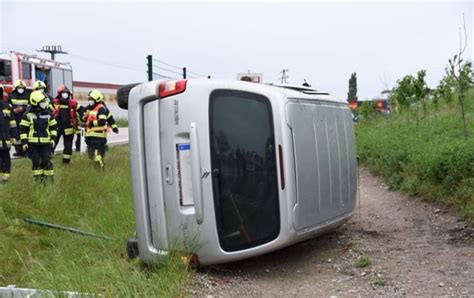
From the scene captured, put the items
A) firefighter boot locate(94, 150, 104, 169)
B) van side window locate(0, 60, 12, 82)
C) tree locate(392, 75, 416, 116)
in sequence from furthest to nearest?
van side window locate(0, 60, 12, 82) < tree locate(392, 75, 416, 116) < firefighter boot locate(94, 150, 104, 169)

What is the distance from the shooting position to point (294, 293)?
3.72 metres

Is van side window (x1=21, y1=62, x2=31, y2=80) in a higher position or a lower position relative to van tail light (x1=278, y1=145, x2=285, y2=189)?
higher

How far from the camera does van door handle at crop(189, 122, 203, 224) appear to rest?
12.1 feet

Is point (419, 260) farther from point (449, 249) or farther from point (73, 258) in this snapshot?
point (73, 258)

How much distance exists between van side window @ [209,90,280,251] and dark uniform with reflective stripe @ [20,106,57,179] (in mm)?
4633

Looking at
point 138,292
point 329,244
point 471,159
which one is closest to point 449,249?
point 329,244

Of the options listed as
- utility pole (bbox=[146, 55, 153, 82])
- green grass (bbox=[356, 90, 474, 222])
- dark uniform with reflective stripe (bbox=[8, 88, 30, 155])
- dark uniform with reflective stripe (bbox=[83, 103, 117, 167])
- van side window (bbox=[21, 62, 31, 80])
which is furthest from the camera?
van side window (bbox=[21, 62, 31, 80])

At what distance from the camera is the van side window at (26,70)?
16.5 metres

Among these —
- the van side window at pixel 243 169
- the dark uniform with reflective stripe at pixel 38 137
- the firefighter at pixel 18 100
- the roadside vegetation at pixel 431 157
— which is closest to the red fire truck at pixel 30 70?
the firefighter at pixel 18 100

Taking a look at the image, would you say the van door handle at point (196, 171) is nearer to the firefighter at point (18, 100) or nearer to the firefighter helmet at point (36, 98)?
the firefighter helmet at point (36, 98)

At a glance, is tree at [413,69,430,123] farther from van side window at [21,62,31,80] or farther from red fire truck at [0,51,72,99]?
van side window at [21,62,31,80]

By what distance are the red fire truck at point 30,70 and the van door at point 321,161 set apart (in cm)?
1245

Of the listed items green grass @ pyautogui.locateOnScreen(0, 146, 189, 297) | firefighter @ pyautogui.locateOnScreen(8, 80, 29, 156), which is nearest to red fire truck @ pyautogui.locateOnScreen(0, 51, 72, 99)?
firefighter @ pyautogui.locateOnScreen(8, 80, 29, 156)

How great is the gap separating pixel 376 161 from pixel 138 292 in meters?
8.50
